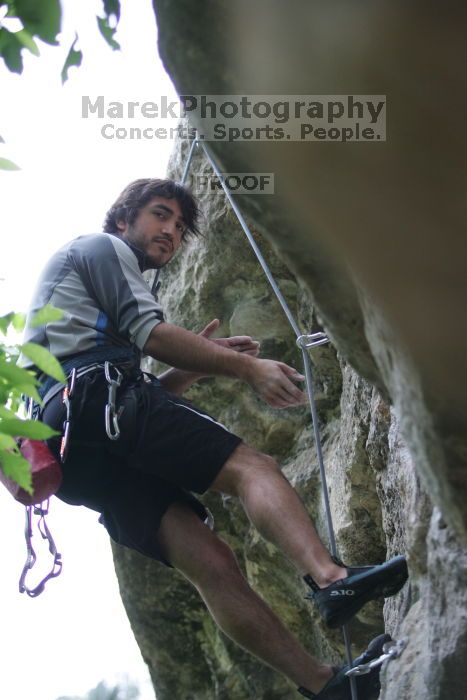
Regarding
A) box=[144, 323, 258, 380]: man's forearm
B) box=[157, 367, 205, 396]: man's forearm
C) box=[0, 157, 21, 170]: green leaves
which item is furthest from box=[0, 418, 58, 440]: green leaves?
box=[157, 367, 205, 396]: man's forearm

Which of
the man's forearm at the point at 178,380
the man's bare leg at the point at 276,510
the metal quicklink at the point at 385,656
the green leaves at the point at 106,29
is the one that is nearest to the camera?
the green leaves at the point at 106,29

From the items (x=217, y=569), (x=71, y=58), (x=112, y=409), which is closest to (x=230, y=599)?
(x=217, y=569)

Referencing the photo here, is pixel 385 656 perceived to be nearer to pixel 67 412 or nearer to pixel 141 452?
pixel 141 452

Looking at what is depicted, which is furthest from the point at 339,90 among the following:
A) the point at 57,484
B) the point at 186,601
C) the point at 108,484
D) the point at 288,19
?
the point at 186,601

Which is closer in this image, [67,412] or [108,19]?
[108,19]

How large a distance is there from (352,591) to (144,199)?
2.38 metres

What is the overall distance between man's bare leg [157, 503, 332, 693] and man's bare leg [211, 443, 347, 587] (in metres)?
0.25

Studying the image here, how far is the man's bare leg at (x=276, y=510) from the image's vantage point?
333 centimetres

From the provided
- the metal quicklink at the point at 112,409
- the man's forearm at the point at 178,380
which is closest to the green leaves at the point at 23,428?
the metal quicklink at the point at 112,409

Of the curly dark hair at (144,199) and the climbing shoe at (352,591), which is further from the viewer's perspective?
the curly dark hair at (144,199)

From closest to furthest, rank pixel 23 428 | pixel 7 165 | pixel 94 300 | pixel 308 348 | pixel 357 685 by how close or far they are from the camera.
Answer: pixel 23 428, pixel 7 165, pixel 357 685, pixel 94 300, pixel 308 348

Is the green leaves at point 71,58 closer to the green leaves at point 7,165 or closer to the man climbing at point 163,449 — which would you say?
the green leaves at point 7,165

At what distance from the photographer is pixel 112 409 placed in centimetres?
371

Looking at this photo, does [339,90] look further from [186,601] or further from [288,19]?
[186,601]
